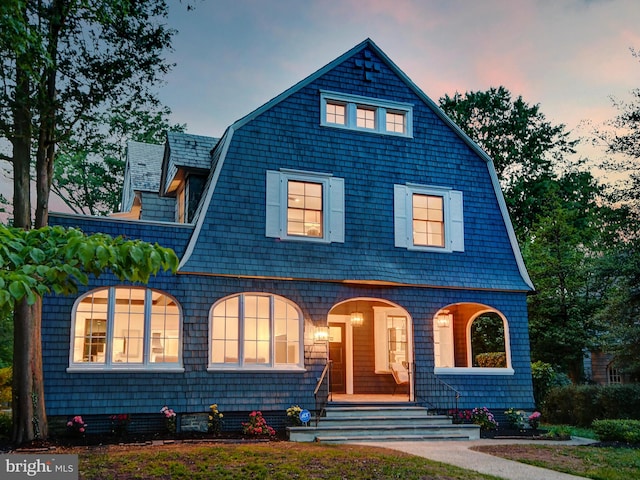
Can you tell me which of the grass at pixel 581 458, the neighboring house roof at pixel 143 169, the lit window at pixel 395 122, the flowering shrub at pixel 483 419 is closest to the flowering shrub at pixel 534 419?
the flowering shrub at pixel 483 419

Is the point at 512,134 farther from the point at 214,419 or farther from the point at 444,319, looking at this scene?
the point at 214,419

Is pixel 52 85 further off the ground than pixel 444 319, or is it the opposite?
pixel 52 85

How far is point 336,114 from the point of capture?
1511 cm

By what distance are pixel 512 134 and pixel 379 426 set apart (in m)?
24.4

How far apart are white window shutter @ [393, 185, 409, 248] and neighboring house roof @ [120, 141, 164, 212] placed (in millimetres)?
6838

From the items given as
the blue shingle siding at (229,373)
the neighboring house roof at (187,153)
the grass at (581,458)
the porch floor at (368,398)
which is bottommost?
the grass at (581,458)

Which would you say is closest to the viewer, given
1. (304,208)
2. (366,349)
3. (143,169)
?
(304,208)

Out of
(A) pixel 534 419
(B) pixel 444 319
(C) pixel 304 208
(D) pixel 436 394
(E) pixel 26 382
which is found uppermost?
(C) pixel 304 208

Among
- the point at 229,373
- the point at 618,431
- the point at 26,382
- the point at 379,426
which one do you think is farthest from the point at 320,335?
the point at 618,431

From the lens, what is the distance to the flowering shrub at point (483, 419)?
557 inches

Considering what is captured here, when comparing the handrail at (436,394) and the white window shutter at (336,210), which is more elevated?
the white window shutter at (336,210)

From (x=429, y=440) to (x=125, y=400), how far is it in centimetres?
578

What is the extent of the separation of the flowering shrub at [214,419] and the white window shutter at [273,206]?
365 cm

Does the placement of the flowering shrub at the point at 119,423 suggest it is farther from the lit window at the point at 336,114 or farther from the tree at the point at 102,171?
the tree at the point at 102,171
